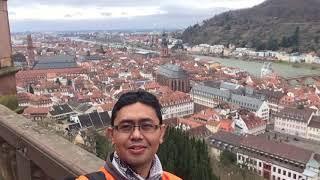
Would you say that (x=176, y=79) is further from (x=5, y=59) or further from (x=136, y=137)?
(x=136, y=137)

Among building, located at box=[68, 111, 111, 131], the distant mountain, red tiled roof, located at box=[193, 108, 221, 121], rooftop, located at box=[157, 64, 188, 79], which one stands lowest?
red tiled roof, located at box=[193, 108, 221, 121]

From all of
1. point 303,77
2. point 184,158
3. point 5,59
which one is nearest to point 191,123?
point 184,158

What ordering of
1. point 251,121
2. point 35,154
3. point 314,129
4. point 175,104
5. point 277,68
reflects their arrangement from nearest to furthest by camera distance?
point 35,154, point 314,129, point 251,121, point 175,104, point 277,68

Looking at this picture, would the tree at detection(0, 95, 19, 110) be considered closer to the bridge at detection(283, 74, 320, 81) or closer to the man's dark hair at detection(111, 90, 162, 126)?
the man's dark hair at detection(111, 90, 162, 126)

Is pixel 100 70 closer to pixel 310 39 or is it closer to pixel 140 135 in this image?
pixel 310 39

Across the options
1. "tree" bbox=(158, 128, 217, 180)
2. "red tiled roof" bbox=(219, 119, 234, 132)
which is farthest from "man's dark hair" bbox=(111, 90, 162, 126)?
"red tiled roof" bbox=(219, 119, 234, 132)

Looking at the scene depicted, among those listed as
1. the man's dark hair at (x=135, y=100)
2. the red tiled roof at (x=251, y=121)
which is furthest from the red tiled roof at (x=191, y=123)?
the man's dark hair at (x=135, y=100)

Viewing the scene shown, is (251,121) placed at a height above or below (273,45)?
below
